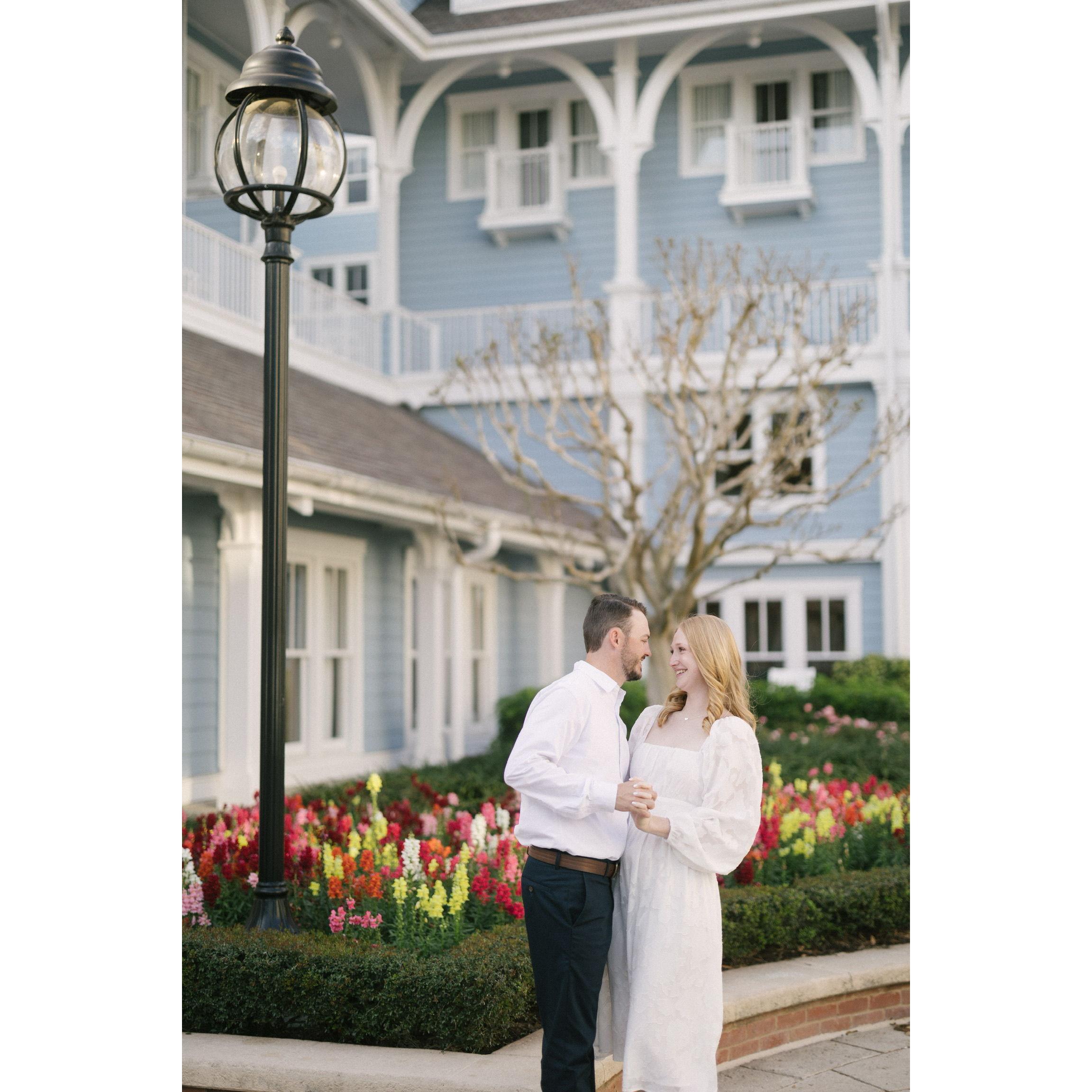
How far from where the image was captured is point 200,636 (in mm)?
9867

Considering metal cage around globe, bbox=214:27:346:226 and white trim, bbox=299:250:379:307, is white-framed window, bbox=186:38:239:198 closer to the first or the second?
white trim, bbox=299:250:379:307

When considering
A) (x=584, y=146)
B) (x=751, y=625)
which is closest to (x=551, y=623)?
(x=751, y=625)

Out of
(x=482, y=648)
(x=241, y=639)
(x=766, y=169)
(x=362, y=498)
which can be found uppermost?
(x=766, y=169)

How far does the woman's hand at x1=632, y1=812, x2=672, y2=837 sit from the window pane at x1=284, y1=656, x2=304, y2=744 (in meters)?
7.62

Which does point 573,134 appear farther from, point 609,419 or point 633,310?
point 609,419

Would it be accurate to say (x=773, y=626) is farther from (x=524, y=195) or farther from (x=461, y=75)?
(x=461, y=75)

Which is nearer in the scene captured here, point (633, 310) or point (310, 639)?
point (310, 639)

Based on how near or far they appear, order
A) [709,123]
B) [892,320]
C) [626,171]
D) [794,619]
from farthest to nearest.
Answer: [709,123] < [794,619] < [626,171] < [892,320]

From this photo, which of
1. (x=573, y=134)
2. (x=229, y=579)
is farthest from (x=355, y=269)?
(x=229, y=579)

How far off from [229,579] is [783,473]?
176 inches

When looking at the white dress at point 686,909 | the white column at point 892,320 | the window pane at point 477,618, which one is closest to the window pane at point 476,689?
the window pane at point 477,618

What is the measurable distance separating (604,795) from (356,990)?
4.70 ft

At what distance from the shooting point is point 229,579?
9250mm
